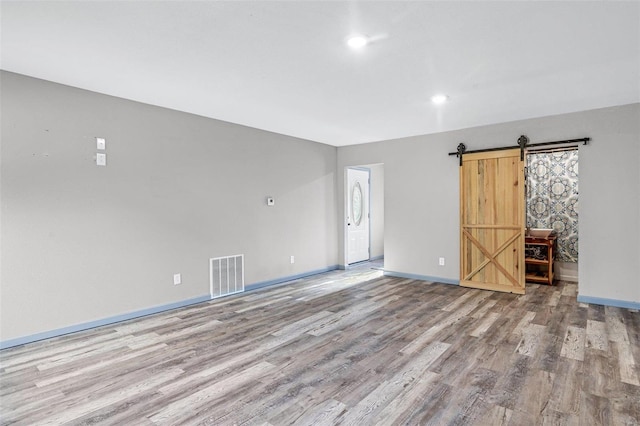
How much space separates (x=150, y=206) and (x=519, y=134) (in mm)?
5055

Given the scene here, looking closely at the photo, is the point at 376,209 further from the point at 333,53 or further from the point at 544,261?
the point at 333,53

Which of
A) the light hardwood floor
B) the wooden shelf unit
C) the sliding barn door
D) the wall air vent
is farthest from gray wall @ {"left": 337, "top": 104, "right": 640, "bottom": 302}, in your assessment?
the wall air vent

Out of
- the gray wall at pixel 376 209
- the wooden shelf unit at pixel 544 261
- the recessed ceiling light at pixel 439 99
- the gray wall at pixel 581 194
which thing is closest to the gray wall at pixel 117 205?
the gray wall at pixel 581 194

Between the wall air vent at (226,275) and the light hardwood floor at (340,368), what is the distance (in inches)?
19.9

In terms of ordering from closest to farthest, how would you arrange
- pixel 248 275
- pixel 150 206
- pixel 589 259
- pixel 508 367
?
pixel 508 367, pixel 150 206, pixel 589 259, pixel 248 275

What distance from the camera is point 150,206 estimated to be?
405 centimetres

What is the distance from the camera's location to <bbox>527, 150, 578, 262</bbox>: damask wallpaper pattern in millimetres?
5832

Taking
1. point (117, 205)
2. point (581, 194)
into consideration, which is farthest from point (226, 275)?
point (581, 194)

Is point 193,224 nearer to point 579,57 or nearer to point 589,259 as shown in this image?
point 579,57

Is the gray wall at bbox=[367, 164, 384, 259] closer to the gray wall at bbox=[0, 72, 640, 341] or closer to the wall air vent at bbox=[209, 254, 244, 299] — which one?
the gray wall at bbox=[0, 72, 640, 341]

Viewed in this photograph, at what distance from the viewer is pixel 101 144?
12.0ft

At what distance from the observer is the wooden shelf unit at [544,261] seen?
5.44 metres

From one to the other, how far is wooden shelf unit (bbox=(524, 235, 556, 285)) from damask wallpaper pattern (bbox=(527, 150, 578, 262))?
38 cm

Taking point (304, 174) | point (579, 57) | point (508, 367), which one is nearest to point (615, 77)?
point (579, 57)
